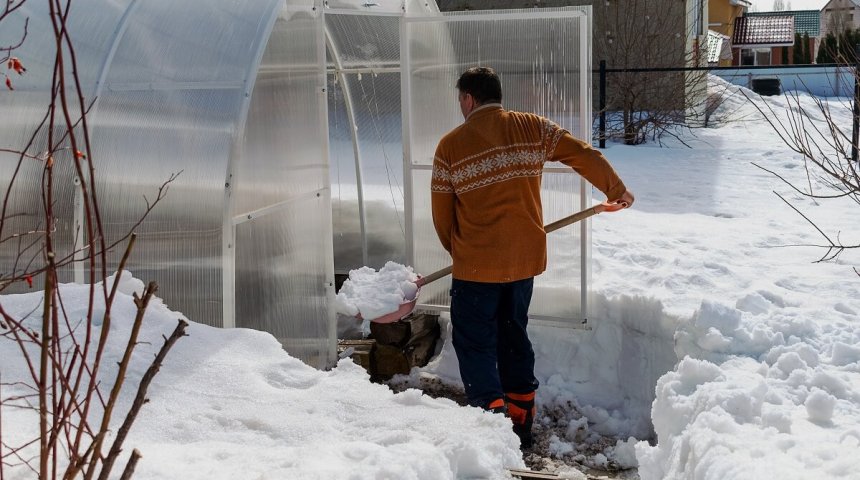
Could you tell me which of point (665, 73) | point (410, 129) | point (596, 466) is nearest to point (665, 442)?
point (596, 466)

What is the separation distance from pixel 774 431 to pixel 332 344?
3151 mm

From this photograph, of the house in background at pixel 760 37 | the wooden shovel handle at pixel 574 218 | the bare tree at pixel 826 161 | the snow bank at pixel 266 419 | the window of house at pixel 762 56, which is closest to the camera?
the snow bank at pixel 266 419

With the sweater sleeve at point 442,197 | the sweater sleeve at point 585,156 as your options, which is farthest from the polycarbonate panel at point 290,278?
the sweater sleeve at point 585,156

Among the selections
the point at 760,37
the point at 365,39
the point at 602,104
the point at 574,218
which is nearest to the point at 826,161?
the point at 574,218

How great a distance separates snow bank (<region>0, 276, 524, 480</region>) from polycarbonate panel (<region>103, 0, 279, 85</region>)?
1.62m

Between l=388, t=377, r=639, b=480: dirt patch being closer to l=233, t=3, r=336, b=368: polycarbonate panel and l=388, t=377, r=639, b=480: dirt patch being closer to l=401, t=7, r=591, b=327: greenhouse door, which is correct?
l=401, t=7, r=591, b=327: greenhouse door

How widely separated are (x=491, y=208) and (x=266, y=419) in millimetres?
2250

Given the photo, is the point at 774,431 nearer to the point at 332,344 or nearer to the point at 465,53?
the point at 332,344

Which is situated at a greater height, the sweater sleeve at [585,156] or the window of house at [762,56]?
the window of house at [762,56]

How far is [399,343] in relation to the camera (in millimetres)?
6852

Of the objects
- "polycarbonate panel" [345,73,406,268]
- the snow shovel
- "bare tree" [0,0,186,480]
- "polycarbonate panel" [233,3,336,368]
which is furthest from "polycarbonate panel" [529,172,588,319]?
"bare tree" [0,0,186,480]

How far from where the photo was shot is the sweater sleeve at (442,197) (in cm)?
527

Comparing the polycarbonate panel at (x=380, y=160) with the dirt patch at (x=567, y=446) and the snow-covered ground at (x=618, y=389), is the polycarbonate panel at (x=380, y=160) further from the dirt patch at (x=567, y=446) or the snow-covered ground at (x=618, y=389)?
the dirt patch at (x=567, y=446)

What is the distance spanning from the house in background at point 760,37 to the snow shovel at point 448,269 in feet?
114
